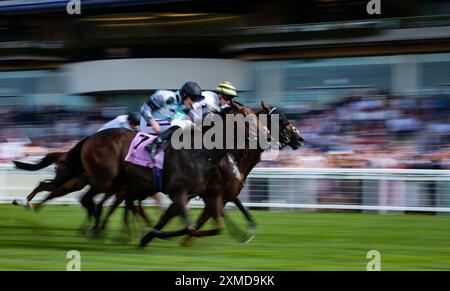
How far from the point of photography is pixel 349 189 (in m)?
10.0

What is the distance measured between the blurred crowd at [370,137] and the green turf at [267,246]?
0.96m

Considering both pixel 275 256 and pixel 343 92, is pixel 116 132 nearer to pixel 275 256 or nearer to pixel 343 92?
pixel 275 256

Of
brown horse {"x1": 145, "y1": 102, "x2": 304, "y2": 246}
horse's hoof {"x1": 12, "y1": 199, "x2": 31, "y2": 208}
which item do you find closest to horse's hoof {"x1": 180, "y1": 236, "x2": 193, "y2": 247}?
brown horse {"x1": 145, "y1": 102, "x2": 304, "y2": 246}

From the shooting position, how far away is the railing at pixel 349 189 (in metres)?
9.59

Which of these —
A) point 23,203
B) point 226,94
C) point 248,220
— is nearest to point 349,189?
point 248,220

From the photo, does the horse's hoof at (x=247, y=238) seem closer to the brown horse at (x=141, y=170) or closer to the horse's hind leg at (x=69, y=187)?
the brown horse at (x=141, y=170)

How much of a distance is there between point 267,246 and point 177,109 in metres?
1.49

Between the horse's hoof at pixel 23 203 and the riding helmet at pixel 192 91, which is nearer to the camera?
the riding helmet at pixel 192 91

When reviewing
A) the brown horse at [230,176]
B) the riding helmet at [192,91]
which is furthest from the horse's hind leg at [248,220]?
the riding helmet at [192,91]

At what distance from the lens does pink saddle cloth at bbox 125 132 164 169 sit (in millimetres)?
6730

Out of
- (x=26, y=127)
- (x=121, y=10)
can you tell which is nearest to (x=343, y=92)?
(x=121, y=10)

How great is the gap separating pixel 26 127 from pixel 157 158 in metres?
8.70

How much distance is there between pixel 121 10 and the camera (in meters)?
15.4

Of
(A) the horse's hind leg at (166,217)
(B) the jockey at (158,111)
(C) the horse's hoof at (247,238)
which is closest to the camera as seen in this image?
(A) the horse's hind leg at (166,217)
